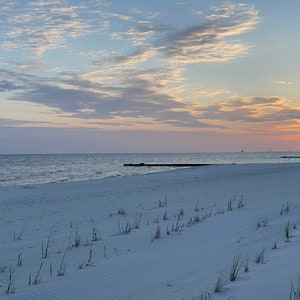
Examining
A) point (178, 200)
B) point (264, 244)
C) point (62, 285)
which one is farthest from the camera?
point (178, 200)

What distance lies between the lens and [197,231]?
861 cm

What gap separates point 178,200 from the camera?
52.6ft

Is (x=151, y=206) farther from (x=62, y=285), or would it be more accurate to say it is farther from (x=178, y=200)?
(x=62, y=285)

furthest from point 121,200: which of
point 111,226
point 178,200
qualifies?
point 111,226

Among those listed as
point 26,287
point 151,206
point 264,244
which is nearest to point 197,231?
point 264,244

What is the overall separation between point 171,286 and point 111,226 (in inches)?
217

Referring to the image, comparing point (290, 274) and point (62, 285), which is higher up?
point (290, 274)

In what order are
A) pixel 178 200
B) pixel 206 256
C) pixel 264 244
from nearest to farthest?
pixel 206 256, pixel 264 244, pixel 178 200

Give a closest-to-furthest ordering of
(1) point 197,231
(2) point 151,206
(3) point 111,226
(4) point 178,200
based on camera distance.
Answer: (1) point 197,231, (3) point 111,226, (2) point 151,206, (4) point 178,200

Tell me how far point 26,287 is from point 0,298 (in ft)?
1.47

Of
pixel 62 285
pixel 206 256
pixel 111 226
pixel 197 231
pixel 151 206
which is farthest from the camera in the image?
pixel 151 206

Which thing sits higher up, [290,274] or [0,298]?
[290,274]

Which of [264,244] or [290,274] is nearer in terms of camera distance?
[290,274]

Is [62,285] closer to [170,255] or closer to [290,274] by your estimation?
[170,255]
